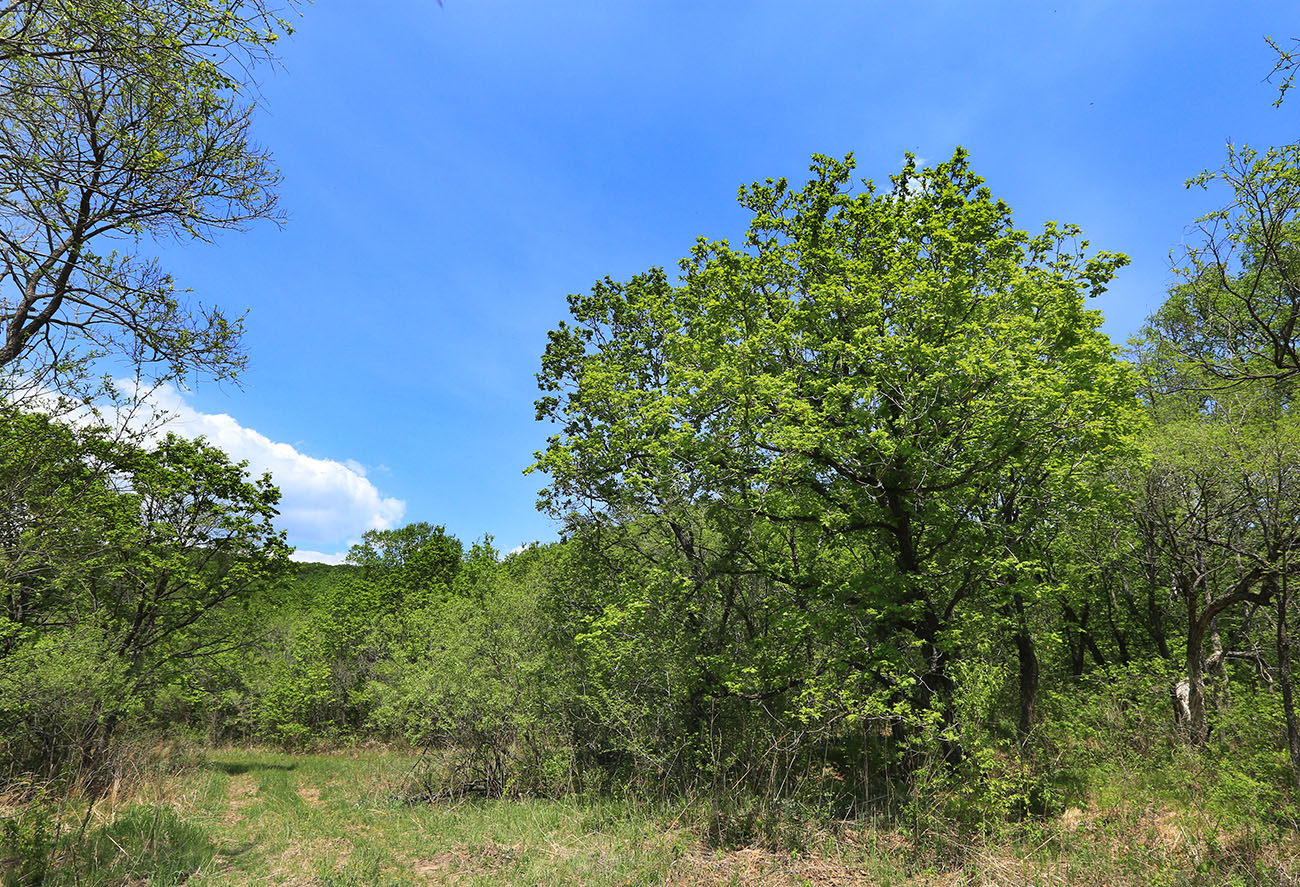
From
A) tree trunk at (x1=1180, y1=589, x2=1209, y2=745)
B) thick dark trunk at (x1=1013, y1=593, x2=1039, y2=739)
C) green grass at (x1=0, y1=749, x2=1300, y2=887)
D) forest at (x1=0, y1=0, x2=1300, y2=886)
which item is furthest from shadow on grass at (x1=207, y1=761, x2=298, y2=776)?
tree trunk at (x1=1180, y1=589, x2=1209, y2=745)

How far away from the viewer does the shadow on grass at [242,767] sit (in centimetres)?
2050

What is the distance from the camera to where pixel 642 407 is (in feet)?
43.9

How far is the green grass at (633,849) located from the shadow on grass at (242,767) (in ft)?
33.5

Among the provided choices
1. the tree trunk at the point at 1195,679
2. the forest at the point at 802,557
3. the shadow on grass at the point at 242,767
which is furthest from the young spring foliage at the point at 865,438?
the shadow on grass at the point at 242,767

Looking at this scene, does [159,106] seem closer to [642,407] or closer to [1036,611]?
[642,407]

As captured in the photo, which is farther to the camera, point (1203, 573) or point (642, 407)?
point (642, 407)

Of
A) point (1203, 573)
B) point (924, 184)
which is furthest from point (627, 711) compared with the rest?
point (924, 184)

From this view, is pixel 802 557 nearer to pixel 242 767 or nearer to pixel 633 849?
pixel 633 849

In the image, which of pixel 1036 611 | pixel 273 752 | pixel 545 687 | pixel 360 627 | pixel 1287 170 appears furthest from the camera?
pixel 360 627

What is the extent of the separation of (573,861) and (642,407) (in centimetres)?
877

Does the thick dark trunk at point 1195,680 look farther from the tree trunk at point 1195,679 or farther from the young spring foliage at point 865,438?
the young spring foliage at point 865,438

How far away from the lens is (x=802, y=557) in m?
12.1

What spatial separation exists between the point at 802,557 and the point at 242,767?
24007 millimetres

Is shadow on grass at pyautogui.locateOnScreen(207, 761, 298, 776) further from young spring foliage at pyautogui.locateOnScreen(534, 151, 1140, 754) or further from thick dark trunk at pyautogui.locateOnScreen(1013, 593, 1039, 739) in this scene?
thick dark trunk at pyautogui.locateOnScreen(1013, 593, 1039, 739)
